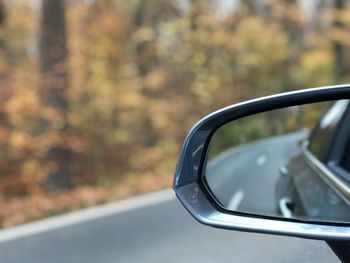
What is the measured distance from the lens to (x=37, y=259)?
4.52 m

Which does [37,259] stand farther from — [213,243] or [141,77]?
[141,77]

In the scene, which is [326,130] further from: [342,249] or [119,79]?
[119,79]

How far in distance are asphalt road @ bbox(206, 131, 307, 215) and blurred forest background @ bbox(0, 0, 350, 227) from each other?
133 inches

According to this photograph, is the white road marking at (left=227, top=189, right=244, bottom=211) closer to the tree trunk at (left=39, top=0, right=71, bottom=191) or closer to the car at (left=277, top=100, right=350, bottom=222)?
the car at (left=277, top=100, right=350, bottom=222)

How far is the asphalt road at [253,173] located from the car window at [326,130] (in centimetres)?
36

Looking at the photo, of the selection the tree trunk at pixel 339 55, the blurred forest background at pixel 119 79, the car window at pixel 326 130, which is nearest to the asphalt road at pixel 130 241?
the car window at pixel 326 130

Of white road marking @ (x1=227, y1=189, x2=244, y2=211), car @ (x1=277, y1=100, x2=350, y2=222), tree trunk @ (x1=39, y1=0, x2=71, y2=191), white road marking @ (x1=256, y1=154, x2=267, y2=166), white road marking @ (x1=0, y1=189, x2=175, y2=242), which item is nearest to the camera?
car @ (x1=277, y1=100, x2=350, y2=222)

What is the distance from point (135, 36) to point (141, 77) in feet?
3.44

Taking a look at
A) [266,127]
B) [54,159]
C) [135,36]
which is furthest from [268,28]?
[266,127]

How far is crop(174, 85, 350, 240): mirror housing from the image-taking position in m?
1.51

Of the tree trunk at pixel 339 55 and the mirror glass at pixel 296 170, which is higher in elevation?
the mirror glass at pixel 296 170

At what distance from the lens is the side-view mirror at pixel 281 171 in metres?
1.61

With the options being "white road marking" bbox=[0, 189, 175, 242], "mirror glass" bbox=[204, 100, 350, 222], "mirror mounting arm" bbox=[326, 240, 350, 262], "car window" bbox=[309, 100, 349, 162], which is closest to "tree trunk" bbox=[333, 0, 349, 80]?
"white road marking" bbox=[0, 189, 175, 242]

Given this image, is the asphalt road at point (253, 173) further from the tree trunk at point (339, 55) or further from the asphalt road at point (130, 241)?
the tree trunk at point (339, 55)
